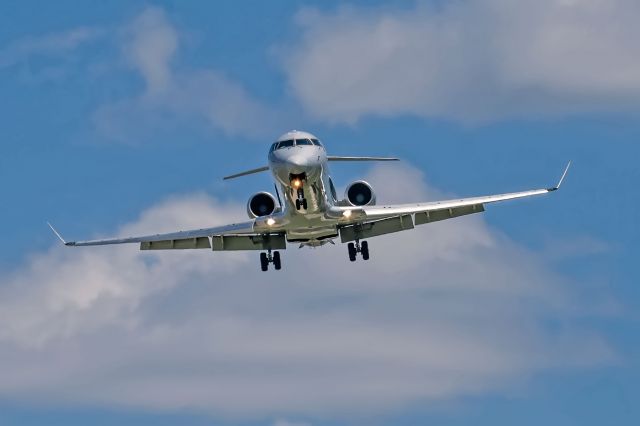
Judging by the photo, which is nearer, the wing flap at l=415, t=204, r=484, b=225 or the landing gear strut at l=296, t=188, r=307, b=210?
the landing gear strut at l=296, t=188, r=307, b=210

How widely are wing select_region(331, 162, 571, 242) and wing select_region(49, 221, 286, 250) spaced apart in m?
2.85

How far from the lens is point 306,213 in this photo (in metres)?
53.9

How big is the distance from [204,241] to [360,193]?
6.37 m

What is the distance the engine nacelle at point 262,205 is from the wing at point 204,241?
1063mm

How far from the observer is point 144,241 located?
5931cm

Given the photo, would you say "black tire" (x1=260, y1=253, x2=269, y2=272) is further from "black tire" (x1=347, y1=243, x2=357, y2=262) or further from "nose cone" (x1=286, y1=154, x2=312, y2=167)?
"nose cone" (x1=286, y1=154, x2=312, y2=167)

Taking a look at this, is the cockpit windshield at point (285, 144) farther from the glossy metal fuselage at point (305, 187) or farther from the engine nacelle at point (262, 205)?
the engine nacelle at point (262, 205)

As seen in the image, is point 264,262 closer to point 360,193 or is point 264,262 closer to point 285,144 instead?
point 360,193

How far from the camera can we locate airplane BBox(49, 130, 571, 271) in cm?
5353

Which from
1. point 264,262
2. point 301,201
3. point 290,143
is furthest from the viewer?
point 264,262

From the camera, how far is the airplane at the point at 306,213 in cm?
5353

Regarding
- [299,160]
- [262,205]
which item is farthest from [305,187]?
[262,205]

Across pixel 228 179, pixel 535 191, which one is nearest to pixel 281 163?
pixel 228 179

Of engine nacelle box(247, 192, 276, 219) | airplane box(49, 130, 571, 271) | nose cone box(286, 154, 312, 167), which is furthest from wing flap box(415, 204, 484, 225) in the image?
nose cone box(286, 154, 312, 167)
